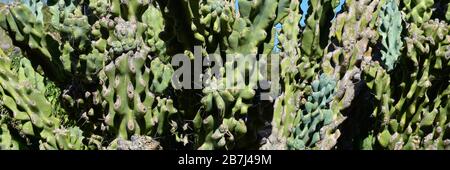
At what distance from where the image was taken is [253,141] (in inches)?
191

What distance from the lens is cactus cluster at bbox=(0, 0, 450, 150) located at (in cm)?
452

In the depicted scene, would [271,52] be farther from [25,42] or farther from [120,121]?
[25,42]

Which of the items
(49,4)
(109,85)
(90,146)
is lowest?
(90,146)

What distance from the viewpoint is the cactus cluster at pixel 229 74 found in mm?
4520

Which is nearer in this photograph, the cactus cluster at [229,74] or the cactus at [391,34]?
the cactus cluster at [229,74]

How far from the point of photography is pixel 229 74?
4.42m

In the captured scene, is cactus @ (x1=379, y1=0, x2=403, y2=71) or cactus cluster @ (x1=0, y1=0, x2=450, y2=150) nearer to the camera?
cactus cluster @ (x1=0, y1=0, x2=450, y2=150)

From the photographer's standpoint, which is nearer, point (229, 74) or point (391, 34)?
point (229, 74)
